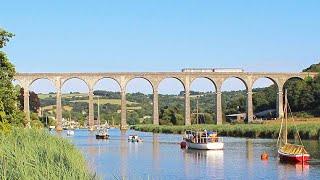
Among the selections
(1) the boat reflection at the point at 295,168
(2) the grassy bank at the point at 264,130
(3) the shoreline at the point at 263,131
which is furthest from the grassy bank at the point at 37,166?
(2) the grassy bank at the point at 264,130

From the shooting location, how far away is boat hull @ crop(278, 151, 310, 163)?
30688 mm

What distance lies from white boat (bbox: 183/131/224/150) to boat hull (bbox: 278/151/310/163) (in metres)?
11.8

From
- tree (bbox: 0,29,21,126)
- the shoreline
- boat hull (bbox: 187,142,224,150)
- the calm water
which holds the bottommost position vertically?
the calm water

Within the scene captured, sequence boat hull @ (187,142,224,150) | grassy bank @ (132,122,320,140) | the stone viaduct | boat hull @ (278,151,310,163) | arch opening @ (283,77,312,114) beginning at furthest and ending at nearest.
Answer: the stone viaduct, arch opening @ (283,77,312,114), grassy bank @ (132,122,320,140), boat hull @ (187,142,224,150), boat hull @ (278,151,310,163)

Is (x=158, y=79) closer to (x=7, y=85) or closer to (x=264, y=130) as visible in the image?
(x=264, y=130)

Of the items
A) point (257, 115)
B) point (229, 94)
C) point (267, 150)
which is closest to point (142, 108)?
point (229, 94)

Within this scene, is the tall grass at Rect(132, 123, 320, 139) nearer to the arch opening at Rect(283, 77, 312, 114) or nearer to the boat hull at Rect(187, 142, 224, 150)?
the boat hull at Rect(187, 142, 224, 150)

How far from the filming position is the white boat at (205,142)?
1761 inches

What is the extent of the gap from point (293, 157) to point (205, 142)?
1454 centimetres

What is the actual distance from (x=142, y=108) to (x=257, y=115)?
6354 centimetres

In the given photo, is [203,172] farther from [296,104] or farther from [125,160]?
[296,104]

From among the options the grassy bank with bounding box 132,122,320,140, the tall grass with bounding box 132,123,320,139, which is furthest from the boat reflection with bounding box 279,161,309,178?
the tall grass with bounding box 132,123,320,139

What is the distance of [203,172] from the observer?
28109 millimetres

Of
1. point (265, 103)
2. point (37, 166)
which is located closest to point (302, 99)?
point (265, 103)
